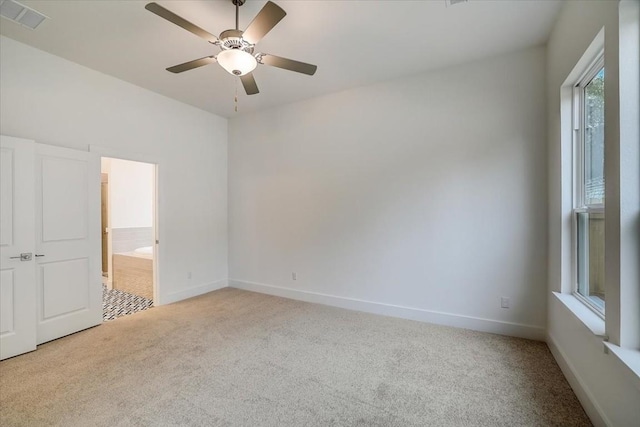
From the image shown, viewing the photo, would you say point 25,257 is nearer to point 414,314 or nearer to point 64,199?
point 64,199

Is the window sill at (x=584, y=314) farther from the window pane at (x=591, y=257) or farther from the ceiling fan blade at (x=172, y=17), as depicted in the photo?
the ceiling fan blade at (x=172, y=17)

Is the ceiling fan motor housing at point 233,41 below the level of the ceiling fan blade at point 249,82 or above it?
above

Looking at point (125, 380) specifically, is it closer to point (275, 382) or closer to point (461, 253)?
point (275, 382)

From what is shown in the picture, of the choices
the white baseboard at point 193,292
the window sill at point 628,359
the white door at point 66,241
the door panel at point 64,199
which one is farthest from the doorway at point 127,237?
the window sill at point 628,359

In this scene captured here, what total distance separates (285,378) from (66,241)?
2849 millimetres

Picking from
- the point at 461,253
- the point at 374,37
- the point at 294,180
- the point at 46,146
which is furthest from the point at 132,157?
the point at 461,253

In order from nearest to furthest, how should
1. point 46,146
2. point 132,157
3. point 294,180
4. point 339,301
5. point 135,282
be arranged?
1. point 46,146
2. point 132,157
3. point 339,301
4. point 294,180
5. point 135,282

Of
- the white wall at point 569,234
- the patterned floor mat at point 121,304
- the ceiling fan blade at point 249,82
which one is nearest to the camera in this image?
the white wall at point 569,234

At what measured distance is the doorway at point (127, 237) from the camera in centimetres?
416

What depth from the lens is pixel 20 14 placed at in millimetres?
2326

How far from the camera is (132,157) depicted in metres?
3.71

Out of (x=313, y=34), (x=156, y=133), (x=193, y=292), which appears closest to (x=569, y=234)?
(x=313, y=34)

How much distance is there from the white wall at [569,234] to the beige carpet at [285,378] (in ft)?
0.69

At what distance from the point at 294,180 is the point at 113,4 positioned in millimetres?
2733
